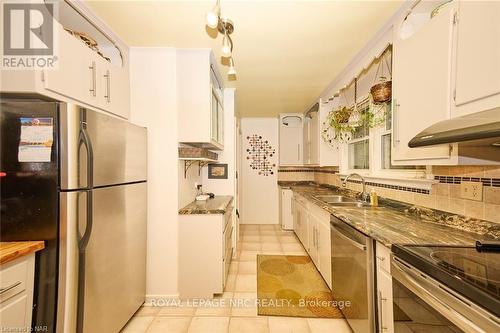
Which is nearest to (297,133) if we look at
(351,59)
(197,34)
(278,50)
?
(351,59)

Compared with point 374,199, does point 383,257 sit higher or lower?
lower

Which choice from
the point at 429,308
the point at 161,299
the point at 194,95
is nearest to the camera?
the point at 429,308

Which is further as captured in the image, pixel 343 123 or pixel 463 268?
pixel 343 123

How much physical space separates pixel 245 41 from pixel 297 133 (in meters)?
3.25

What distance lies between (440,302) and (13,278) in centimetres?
195

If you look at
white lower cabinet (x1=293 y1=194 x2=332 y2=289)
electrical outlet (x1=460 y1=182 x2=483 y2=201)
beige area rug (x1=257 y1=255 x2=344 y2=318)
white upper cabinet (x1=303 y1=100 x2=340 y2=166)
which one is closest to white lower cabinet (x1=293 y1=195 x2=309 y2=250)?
white lower cabinet (x1=293 y1=194 x2=332 y2=289)

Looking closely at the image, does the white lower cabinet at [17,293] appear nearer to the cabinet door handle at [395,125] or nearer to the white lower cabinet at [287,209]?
the cabinet door handle at [395,125]

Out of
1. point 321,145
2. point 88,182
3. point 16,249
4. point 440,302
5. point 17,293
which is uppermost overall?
point 321,145

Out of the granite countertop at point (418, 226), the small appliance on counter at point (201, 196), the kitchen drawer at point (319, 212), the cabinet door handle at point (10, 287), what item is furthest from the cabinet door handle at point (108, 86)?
the kitchen drawer at point (319, 212)

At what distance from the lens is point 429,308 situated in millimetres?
985

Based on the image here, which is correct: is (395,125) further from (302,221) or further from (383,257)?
(302,221)

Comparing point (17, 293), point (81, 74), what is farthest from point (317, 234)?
point (81, 74)

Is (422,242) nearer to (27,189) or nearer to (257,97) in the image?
(27,189)

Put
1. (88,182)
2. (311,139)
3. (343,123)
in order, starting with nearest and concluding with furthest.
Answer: (88,182), (343,123), (311,139)
